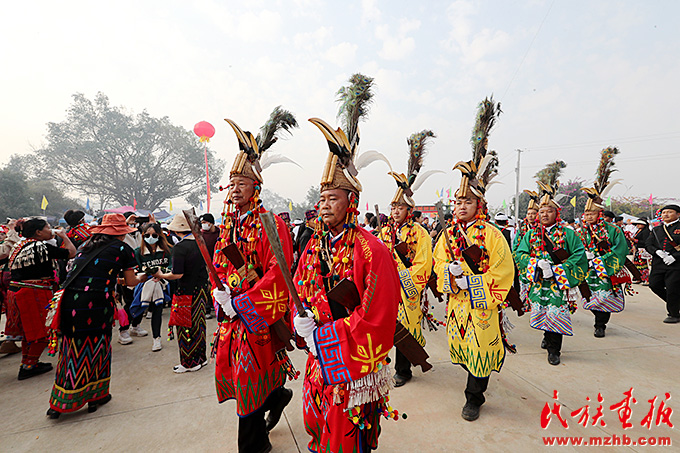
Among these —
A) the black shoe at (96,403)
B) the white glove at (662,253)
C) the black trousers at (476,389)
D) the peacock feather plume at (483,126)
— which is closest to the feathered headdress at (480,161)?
the peacock feather plume at (483,126)

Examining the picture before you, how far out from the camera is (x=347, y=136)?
7.79 feet

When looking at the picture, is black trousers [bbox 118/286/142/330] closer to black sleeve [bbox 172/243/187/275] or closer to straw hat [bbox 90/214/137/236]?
black sleeve [bbox 172/243/187/275]

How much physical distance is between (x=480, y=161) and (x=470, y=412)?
2667mm

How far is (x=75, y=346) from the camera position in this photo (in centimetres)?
334

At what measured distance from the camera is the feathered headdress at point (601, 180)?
600cm

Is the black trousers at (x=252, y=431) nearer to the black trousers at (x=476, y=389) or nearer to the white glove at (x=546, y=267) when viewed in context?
the black trousers at (x=476, y=389)

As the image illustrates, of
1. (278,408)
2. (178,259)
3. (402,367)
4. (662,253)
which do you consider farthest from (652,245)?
(178,259)

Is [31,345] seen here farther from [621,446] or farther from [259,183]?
[621,446]

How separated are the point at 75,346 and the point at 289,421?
2287mm

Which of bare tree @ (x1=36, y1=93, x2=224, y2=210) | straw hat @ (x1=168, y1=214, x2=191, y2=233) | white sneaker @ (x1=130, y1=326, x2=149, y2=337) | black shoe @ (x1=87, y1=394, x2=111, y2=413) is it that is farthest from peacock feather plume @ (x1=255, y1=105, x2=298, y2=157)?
bare tree @ (x1=36, y1=93, x2=224, y2=210)

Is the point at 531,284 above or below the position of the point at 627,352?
above

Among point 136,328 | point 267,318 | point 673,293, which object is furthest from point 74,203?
point 673,293

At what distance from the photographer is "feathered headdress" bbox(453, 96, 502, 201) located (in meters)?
3.62
